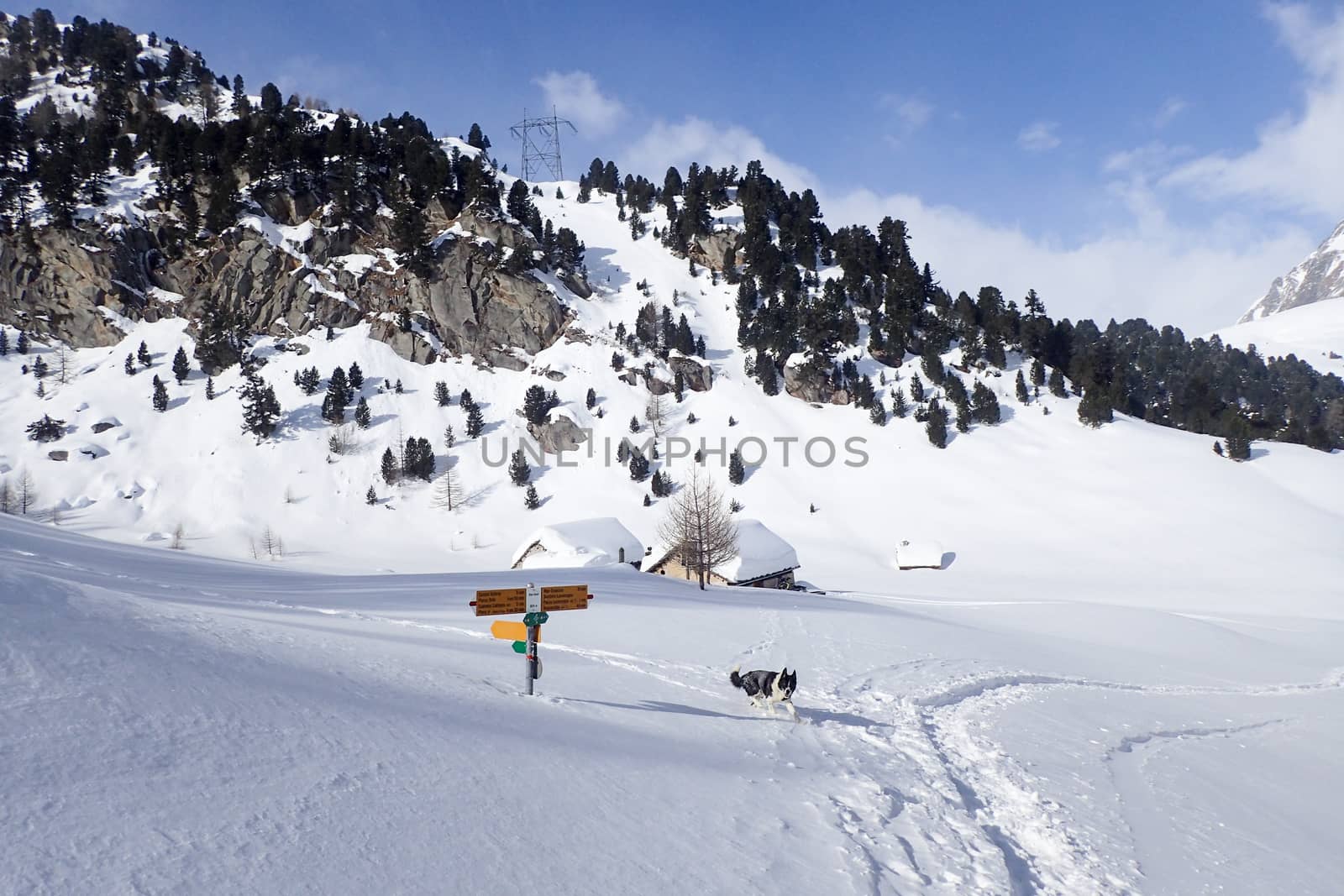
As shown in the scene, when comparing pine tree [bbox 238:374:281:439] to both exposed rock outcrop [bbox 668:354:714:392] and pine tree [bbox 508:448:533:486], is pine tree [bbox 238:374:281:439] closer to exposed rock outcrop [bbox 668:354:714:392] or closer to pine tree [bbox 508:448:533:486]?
pine tree [bbox 508:448:533:486]

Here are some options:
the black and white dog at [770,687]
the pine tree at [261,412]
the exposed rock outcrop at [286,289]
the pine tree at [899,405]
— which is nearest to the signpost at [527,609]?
the black and white dog at [770,687]

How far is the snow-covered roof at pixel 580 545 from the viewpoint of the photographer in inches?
1720

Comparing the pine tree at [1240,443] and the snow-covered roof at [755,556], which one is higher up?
the pine tree at [1240,443]

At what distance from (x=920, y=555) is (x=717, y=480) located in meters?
24.1

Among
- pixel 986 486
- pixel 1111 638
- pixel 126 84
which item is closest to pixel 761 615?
pixel 1111 638

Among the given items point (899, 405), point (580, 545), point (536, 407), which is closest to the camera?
point (580, 545)

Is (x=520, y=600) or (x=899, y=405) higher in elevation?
(x=899, y=405)

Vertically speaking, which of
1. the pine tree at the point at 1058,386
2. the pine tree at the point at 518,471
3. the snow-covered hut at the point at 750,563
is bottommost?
the snow-covered hut at the point at 750,563

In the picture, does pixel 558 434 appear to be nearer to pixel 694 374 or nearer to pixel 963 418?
pixel 694 374

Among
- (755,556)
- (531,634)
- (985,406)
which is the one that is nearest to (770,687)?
(531,634)

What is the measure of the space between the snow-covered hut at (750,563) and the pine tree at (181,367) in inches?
2432

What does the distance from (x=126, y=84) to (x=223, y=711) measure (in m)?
154

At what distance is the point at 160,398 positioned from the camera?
67750 mm

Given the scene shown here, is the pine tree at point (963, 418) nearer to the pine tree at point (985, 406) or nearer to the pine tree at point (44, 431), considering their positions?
the pine tree at point (985, 406)
